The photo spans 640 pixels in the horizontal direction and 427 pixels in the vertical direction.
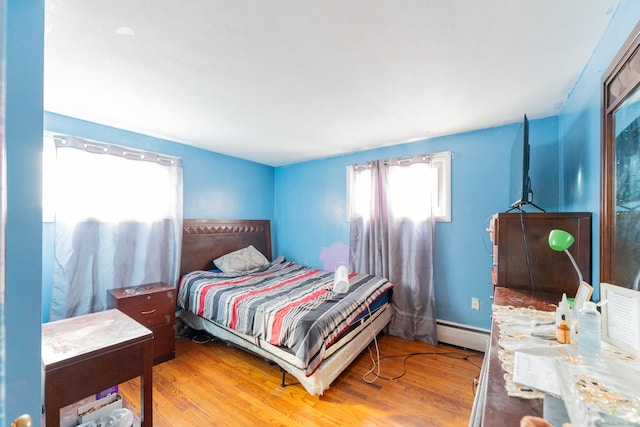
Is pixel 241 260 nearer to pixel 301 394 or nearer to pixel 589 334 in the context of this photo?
pixel 301 394

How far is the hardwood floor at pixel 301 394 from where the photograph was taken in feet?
5.58

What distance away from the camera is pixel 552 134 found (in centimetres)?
232

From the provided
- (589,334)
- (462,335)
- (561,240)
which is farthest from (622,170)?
(462,335)

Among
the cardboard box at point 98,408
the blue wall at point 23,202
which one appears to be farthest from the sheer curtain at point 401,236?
the blue wall at point 23,202

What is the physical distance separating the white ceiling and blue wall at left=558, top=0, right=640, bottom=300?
0.26 feet

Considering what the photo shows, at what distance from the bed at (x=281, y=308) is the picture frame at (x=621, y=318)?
58.6 inches

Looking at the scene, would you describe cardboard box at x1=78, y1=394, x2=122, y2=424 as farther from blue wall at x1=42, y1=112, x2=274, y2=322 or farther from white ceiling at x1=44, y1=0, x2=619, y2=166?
white ceiling at x1=44, y1=0, x2=619, y2=166

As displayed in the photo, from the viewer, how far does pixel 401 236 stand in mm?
2994

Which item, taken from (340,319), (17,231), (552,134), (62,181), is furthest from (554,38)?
(62,181)

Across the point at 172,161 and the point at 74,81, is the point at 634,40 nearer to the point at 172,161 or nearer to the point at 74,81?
the point at 74,81

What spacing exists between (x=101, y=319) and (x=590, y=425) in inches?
84.5

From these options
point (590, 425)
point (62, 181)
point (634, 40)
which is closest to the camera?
point (590, 425)

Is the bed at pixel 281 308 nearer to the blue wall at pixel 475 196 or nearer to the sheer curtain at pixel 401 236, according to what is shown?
the sheer curtain at pixel 401 236

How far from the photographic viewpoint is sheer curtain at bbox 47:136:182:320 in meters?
2.21
